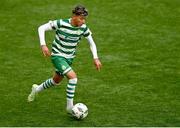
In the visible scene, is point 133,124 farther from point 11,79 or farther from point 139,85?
point 11,79

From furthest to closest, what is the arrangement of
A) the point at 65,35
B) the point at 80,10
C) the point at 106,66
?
Answer: the point at 106,66
the point at 65,35
the point at 80,10

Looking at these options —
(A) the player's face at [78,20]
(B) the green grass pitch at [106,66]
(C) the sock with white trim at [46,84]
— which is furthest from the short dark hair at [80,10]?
(B) the green grass pitch at [106,66]

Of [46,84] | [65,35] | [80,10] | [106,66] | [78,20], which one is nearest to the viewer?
[80,10]

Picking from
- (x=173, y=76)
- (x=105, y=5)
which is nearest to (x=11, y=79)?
(x=173, y=76)

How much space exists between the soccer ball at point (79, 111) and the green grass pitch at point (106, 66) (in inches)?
4.6

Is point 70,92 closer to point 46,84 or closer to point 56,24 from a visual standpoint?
point 46,84

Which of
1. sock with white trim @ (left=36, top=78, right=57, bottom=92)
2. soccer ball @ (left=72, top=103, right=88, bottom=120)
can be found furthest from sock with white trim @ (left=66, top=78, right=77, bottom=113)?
sock with white trim @ (left=36, top=78, right=57, bottom=92)

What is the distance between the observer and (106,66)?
13383mm

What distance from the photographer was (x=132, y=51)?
14.4 m

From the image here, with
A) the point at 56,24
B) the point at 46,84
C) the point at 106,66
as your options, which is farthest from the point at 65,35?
the point at 106,66

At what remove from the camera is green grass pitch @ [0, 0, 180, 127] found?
10.4m

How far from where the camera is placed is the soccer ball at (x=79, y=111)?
10078mm

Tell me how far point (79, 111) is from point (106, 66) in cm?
344

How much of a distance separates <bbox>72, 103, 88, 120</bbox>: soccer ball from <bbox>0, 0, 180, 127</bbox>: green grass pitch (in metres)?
0.12
